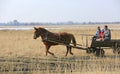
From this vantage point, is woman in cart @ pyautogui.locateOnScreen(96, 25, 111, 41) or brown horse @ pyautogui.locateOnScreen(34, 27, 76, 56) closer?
woman in cart @ pyautogui.locateOnScreen(96, 25, 111, 41)

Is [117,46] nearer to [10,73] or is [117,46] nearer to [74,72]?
[74,72]

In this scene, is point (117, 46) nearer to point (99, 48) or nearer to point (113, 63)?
point (99, 48)

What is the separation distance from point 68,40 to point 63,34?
0.44 m

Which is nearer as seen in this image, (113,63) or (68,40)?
(113,63)

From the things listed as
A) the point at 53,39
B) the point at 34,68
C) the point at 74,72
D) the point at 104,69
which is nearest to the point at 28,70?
the point at 34,68

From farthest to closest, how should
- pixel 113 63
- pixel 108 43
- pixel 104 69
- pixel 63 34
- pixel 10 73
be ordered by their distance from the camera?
1. pixel 63 34
2. pixel 108 43
3. pixel 113 63
4. pixel 104 69
5. pixel 10 73

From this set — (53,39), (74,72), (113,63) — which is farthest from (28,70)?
(53,39)

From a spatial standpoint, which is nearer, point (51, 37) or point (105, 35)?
point (105, 35)

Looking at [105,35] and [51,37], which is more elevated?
[105,35]

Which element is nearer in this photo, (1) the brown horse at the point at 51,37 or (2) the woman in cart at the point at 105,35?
(2) the woman in cart at the point at 105,35

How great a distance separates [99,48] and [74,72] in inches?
286

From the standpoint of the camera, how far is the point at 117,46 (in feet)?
57.4

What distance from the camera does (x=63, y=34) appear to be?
18.7m

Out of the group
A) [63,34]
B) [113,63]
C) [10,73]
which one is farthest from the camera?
[63,34]
